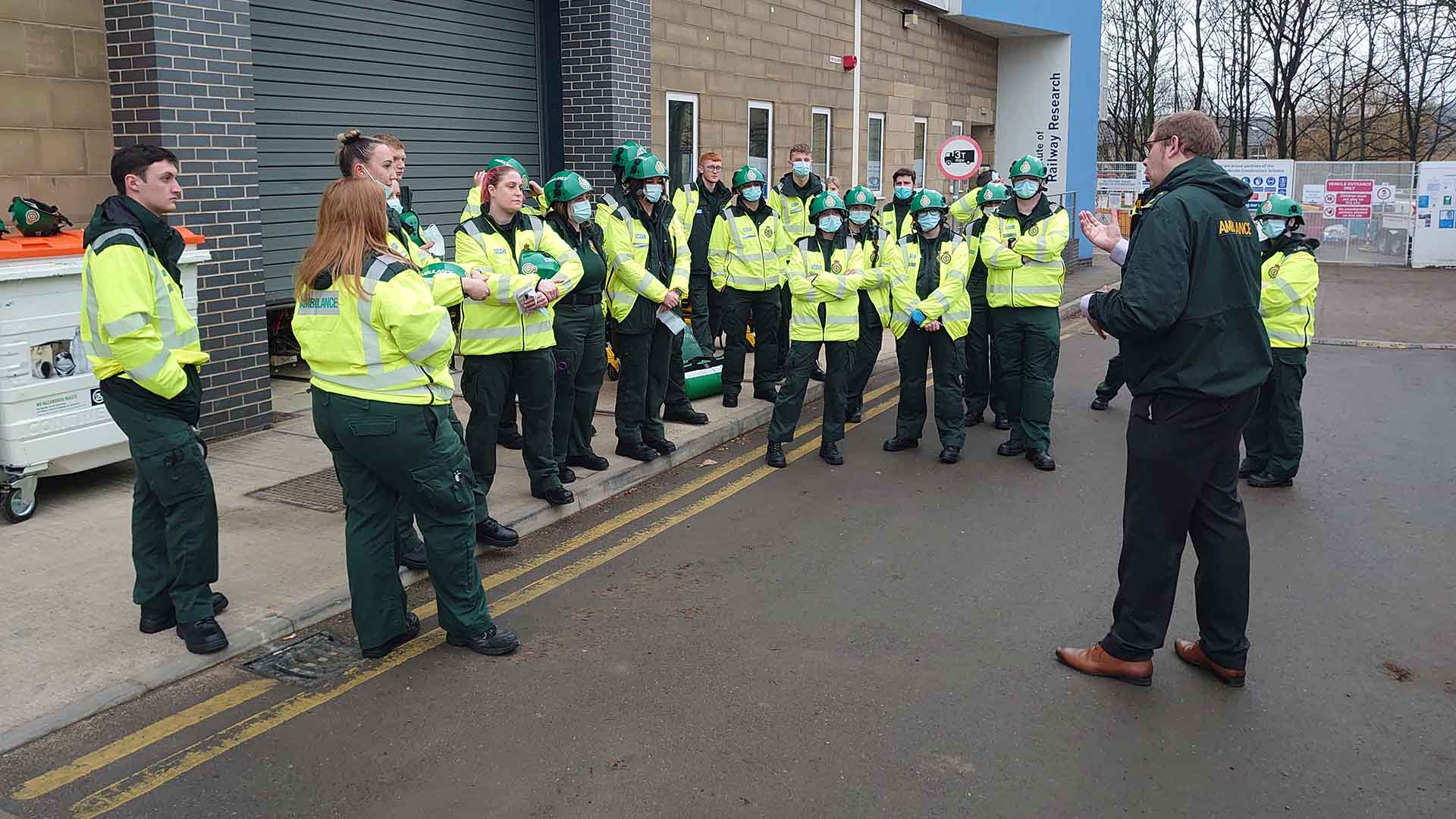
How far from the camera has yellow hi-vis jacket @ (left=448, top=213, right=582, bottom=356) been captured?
6215mm

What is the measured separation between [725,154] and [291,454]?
863 centimetres

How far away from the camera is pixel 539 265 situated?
242 inches

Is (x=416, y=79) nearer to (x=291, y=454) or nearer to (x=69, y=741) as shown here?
(x=291, y=454)

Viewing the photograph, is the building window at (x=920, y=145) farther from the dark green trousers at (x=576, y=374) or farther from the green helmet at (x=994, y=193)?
the dark green trousers at (x=576, y=374)

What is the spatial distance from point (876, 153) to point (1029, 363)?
1203cm

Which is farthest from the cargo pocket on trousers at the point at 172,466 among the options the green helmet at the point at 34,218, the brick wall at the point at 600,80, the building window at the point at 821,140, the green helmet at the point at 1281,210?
the building window at the point at 821,140

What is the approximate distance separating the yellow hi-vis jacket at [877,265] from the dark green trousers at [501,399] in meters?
2.75

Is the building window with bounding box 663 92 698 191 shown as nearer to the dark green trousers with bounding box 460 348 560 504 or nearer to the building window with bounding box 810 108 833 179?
the building window with bounding box 810 108 833 179

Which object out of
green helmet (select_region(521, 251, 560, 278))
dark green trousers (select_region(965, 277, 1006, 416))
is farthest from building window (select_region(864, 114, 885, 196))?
green helmet (select_region(521, 251, 560, 278))

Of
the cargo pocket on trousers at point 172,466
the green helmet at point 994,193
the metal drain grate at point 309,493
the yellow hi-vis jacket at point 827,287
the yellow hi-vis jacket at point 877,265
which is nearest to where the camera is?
the cargo pocket on trousers at point 172,466

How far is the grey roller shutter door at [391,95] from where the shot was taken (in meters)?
10.0

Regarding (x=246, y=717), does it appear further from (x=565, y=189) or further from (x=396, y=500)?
(x=565, y=189)

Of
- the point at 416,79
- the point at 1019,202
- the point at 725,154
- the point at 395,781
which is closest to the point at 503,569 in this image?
the point at 395,781

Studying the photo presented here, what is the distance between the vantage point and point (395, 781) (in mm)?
3969
